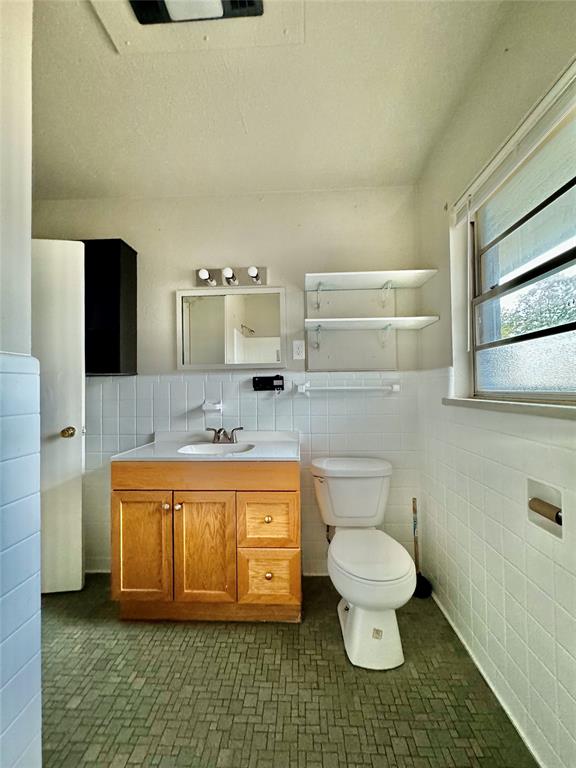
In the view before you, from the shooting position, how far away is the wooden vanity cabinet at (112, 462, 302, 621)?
61.2 inches

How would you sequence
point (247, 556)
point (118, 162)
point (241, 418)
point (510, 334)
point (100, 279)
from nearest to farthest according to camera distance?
1. point (510, 334)
2. point (247, 556)
3. point (118, 162)
4. point (100, 279)
5. point (241, 418)

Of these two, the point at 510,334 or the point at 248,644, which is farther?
the point at 248,644

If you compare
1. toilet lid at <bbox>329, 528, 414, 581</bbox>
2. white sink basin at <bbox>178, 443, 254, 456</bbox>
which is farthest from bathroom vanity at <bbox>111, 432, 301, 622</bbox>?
white sink basin at <bbox>178, 443, 254, 456</bbox>

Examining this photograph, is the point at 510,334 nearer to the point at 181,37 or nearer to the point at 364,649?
the point at 364,649

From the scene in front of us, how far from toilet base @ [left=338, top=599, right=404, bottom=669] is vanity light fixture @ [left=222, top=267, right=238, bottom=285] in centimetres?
187

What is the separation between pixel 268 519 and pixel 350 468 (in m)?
0.51

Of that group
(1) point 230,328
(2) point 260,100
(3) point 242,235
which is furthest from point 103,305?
(2) point 260,100

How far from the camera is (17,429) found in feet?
2.38

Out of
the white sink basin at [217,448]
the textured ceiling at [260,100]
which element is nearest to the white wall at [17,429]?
the textured ceiling at [260,100]

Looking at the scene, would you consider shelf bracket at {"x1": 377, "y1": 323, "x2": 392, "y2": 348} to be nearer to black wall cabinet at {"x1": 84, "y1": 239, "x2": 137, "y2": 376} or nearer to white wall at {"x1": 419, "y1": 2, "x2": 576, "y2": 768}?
white wall at {"x1": 419, "y1": 2, "x2": 576, "y2": 768}

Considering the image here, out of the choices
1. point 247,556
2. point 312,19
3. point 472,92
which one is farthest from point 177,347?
point 472,92

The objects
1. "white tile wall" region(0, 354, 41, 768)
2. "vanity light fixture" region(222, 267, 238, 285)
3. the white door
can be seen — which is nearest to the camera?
"white tile wall" region(0, 354, 41, 768)

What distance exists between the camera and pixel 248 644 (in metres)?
1.45

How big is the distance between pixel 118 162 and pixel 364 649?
8.93 feet
